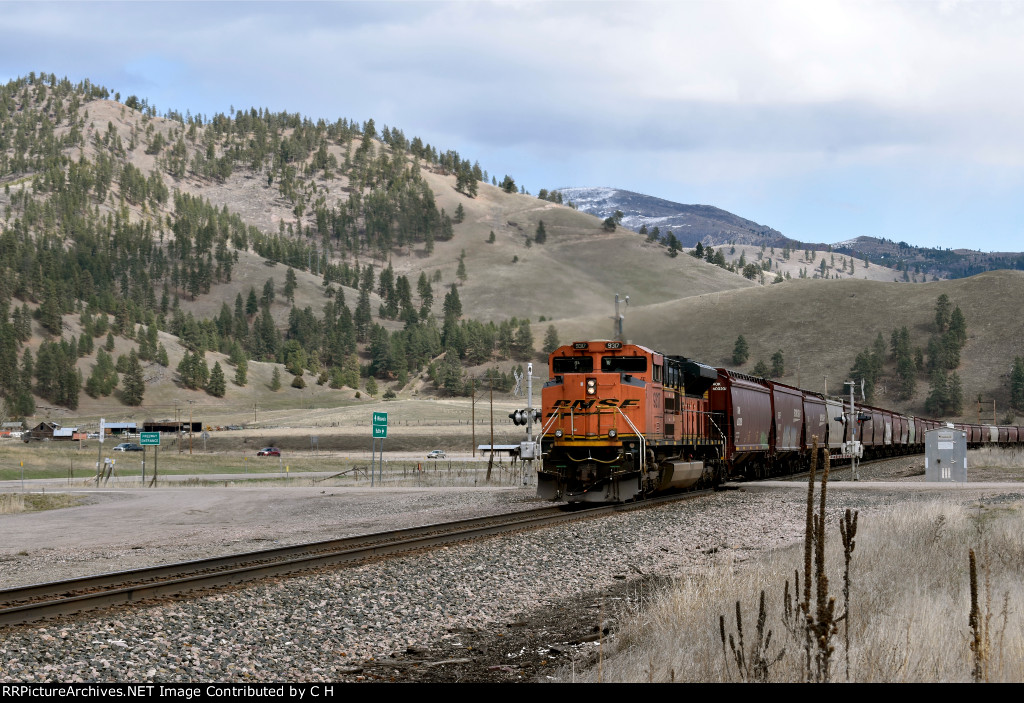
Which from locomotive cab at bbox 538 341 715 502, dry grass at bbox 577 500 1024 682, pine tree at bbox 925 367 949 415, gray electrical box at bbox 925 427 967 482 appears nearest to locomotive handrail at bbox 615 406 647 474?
locomotive cab at bbox 538 341 715 502

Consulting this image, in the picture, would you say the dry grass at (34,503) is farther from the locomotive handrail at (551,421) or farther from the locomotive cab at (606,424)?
the locomotive cab at (606,424)

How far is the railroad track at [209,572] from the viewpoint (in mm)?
12562

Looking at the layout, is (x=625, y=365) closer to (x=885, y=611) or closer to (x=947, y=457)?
(x=885, y=611)

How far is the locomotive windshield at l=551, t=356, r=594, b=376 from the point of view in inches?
1129

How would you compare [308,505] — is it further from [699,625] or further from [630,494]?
[699,625]

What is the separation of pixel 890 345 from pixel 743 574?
186838 millimetres

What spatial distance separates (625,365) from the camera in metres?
28.1

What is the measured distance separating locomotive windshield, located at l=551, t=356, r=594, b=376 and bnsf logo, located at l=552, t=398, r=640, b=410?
3.14ft

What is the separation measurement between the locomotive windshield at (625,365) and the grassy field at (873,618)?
8914 mm

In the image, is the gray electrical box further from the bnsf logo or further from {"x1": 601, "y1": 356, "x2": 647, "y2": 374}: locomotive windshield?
the bnsf logo

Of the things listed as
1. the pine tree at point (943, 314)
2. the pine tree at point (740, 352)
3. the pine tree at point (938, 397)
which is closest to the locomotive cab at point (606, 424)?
the pine tree at point (938, 397)

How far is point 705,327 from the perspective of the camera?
620 feet
